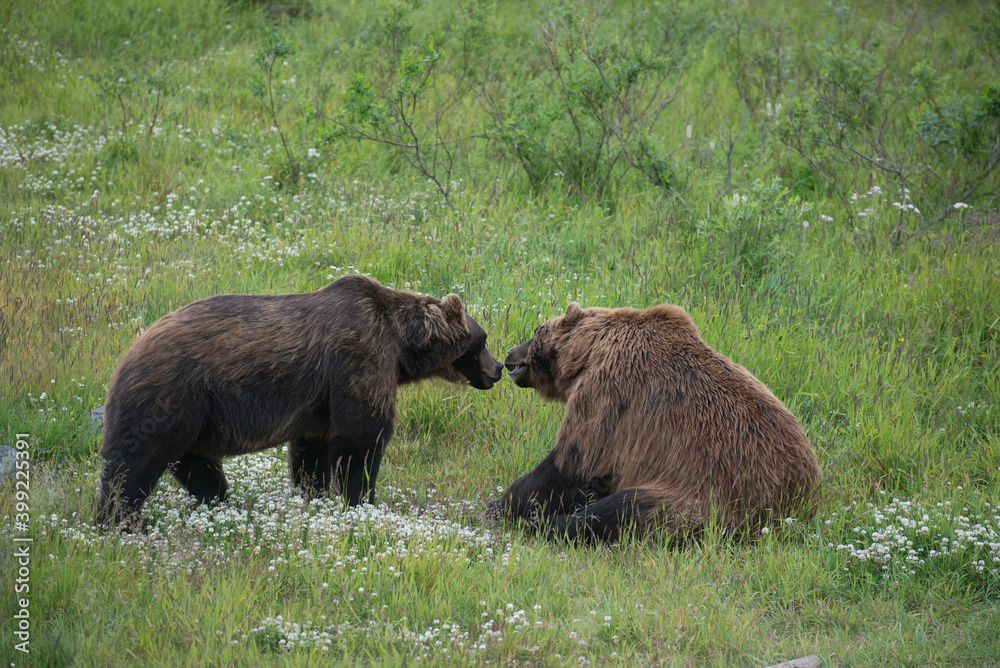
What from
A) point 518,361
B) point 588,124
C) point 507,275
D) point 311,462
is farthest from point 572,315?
point 588,124

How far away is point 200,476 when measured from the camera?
4844 mm

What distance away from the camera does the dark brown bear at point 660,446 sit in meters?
4.46

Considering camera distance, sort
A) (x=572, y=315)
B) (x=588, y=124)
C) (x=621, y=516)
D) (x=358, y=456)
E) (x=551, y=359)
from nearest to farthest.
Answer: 1. (x=621, y=516)
2. (x=358, y=456)
3. (x=572, y=315)
4. (x=551, y=359)
5. (x=588, y=124)

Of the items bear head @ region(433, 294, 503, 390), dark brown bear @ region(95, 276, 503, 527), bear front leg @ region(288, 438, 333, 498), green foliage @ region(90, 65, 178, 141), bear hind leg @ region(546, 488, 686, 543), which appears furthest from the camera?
green foliage @ region(90, 65, 178, 141)

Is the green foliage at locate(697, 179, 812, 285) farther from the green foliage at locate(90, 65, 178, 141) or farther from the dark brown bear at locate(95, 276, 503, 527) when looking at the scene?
the green foliage at locate(90, 65, 178, 141)

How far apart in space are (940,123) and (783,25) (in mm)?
4452

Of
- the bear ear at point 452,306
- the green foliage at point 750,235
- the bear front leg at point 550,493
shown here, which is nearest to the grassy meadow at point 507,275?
the green foliage at point 750,235

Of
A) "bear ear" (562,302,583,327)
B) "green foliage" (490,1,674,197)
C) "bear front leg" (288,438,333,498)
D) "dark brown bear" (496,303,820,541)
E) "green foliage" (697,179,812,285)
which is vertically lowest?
"bear front leg" (288,438,333,498)

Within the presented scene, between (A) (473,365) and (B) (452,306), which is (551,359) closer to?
(A) (473,365)

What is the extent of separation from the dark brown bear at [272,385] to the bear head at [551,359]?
18.3 inches

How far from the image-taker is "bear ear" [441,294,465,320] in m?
5.26

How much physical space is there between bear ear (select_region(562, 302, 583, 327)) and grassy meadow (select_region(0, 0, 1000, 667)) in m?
0.87

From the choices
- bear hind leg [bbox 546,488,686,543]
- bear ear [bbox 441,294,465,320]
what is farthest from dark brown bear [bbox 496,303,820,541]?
bear ear [bbox 441,294,465,320]

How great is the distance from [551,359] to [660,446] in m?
1.10
